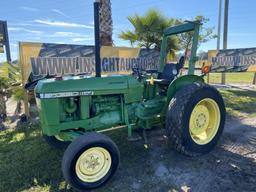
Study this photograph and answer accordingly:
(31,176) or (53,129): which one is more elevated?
(53,129)

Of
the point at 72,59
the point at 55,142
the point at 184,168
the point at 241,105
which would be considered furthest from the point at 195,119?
the point at 72,59

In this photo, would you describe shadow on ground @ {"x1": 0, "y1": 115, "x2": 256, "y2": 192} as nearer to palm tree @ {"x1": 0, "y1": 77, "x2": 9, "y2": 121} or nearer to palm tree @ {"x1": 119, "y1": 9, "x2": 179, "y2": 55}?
palm tree @ {"x1": 0, "y1": 77, "x2": 9, "y2": 121}

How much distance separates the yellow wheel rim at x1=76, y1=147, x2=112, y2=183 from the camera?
8.48 ft

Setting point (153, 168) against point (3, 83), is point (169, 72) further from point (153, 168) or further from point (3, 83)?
point (3, 83)

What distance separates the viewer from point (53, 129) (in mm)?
2912

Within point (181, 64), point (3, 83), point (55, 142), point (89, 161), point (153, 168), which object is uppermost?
point (181, 64)

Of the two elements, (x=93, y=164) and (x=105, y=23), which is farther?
(x=105, y=23)

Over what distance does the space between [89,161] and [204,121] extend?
189 centimetres

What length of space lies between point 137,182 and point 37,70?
13.3 ft

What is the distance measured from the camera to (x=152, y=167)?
309 centimetres

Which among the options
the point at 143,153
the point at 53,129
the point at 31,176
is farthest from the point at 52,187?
the point at 143,153

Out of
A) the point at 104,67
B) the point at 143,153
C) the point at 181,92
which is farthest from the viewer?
the point at 104,67

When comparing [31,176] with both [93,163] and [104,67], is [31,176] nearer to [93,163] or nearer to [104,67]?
[93,163]

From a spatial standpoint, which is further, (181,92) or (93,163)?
(181,92)
